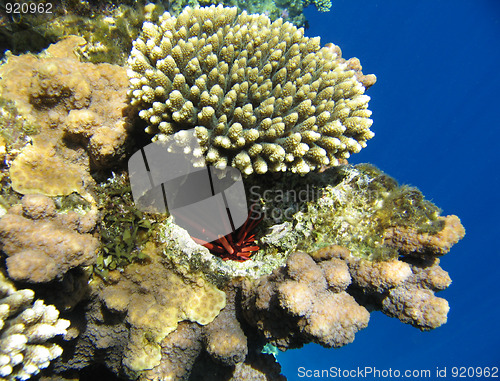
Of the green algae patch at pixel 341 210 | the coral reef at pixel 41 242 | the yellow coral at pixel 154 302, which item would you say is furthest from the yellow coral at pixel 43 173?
the green algae patch at pixel 341 210

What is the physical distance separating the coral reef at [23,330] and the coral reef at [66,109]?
93 centimetres

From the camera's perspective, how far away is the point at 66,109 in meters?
2.41

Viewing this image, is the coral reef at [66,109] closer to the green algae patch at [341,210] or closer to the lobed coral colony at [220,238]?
the lobed coral colony at [220,238]

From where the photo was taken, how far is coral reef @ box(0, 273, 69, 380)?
5.45 feet

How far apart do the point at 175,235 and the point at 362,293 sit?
2065 millimetres

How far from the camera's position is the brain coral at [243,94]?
230 cm

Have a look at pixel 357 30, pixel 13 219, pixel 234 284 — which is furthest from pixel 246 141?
pixel 357 30

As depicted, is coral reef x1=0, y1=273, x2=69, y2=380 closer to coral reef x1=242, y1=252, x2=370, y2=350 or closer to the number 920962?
coral reef x1=242, y1=252, x2=370, y2=350

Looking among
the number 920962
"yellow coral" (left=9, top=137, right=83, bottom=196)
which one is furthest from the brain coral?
the number 920962

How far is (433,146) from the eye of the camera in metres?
44.3

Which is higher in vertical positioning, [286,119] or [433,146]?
[433,146]

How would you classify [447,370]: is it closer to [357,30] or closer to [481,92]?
[481,92]

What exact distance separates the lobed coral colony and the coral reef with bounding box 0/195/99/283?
3cm

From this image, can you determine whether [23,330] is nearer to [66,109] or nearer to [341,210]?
[66,109]
